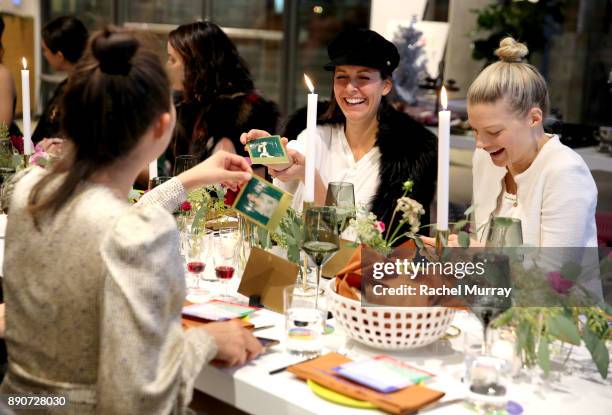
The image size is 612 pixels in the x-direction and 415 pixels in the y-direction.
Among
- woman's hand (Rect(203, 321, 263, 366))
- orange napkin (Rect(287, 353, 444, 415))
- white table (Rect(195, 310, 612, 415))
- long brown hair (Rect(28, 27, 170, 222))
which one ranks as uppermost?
long brown hair (Rect(28, 27, 170, 222))

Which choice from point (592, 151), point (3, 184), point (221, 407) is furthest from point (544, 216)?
point (592, 151)

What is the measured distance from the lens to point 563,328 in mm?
1523

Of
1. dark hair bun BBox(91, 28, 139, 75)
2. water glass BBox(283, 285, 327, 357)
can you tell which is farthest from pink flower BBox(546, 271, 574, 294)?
dark hair bun BBox(91, 28, 139, 75)

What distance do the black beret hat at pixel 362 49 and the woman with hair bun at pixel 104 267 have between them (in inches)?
58.4

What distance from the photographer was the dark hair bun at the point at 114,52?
1.45 metres

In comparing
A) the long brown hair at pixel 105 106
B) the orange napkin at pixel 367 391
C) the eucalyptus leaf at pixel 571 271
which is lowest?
the orange napkin at pixel 367 391

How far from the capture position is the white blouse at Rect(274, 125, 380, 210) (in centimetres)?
301

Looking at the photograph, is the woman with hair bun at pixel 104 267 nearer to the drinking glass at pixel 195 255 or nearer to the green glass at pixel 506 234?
the drinking glass at pixel 195 255

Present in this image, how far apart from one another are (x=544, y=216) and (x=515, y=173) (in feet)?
0.67

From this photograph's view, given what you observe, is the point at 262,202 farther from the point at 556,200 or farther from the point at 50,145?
the point at 50,145

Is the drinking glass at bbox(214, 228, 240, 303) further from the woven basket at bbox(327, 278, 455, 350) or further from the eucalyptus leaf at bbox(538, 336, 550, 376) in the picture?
the eucalyptus leaf at bbox(538, 336, 550, 376)

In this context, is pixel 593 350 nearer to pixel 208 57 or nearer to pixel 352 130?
pixel 352 130

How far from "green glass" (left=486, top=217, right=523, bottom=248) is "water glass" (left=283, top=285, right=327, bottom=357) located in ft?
1.44

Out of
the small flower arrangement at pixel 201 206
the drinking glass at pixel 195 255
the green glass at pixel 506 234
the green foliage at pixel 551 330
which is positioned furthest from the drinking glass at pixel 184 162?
the green foliage at pixel 551 330
